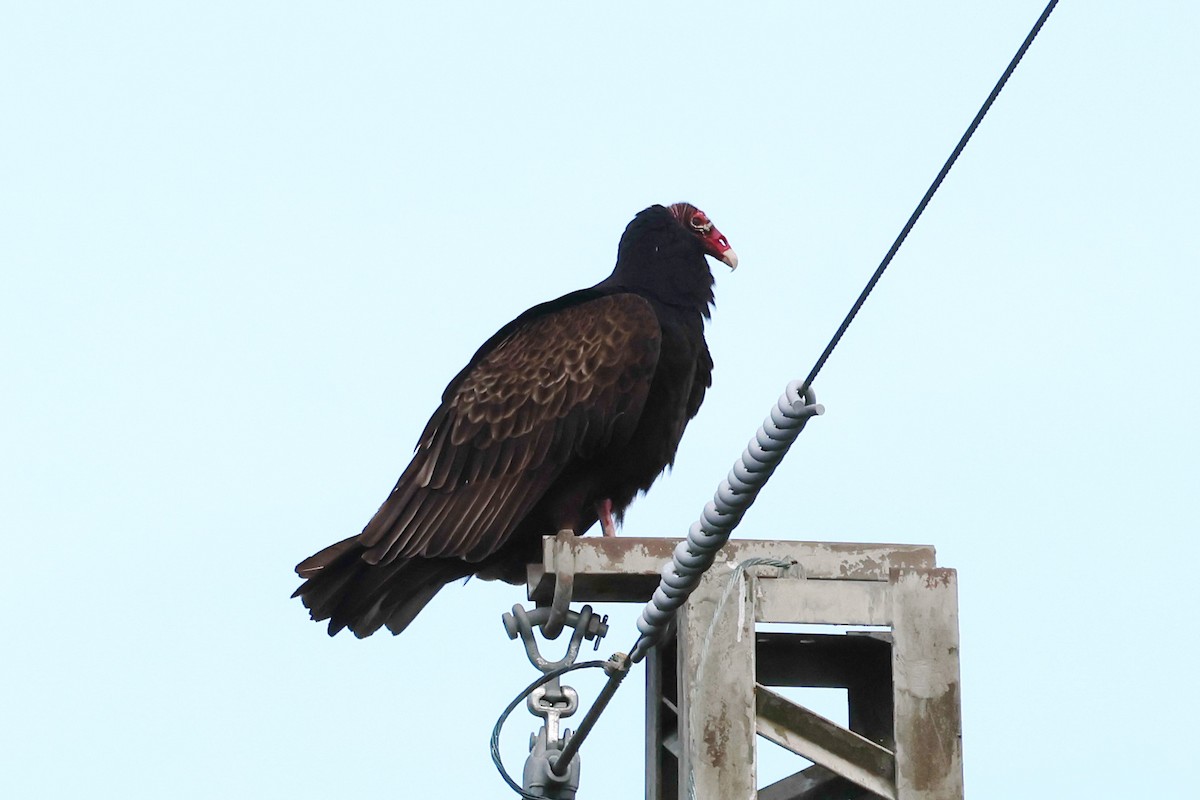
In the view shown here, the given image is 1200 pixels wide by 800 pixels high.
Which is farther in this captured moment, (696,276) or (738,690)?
(696,276)

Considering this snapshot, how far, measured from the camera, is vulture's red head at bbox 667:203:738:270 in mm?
6473

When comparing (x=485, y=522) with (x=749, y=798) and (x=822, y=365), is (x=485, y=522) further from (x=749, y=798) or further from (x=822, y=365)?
(x=822, y=365)

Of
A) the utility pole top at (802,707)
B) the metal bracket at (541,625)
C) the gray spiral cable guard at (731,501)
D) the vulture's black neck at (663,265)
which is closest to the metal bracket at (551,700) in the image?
the metal bracket at (541,625)

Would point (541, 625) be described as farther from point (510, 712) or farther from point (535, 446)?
point (535, 446)

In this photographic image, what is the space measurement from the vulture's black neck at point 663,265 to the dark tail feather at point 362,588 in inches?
47.3

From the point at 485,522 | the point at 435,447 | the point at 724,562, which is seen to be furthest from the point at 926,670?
the point at 435,447

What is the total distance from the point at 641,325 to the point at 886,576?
2.32 m

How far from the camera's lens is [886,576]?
365 centimetres

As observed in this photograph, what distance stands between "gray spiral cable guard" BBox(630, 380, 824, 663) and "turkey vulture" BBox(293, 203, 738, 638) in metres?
2.34

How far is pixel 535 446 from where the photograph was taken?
5.80 meters

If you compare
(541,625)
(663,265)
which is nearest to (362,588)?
(541,625)

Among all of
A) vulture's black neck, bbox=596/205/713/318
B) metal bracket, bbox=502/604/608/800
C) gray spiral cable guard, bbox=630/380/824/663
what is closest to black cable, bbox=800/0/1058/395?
gray spiral cable guard, bbox=630/380/824/663

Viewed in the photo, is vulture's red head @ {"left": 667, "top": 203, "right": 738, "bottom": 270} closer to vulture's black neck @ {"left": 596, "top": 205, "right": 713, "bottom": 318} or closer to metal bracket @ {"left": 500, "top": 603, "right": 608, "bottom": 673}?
vulture's black neck @ {"left": 596, "top": 205, "right": 713, "bottom": 318}

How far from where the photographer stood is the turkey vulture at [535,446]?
18.2 ft
